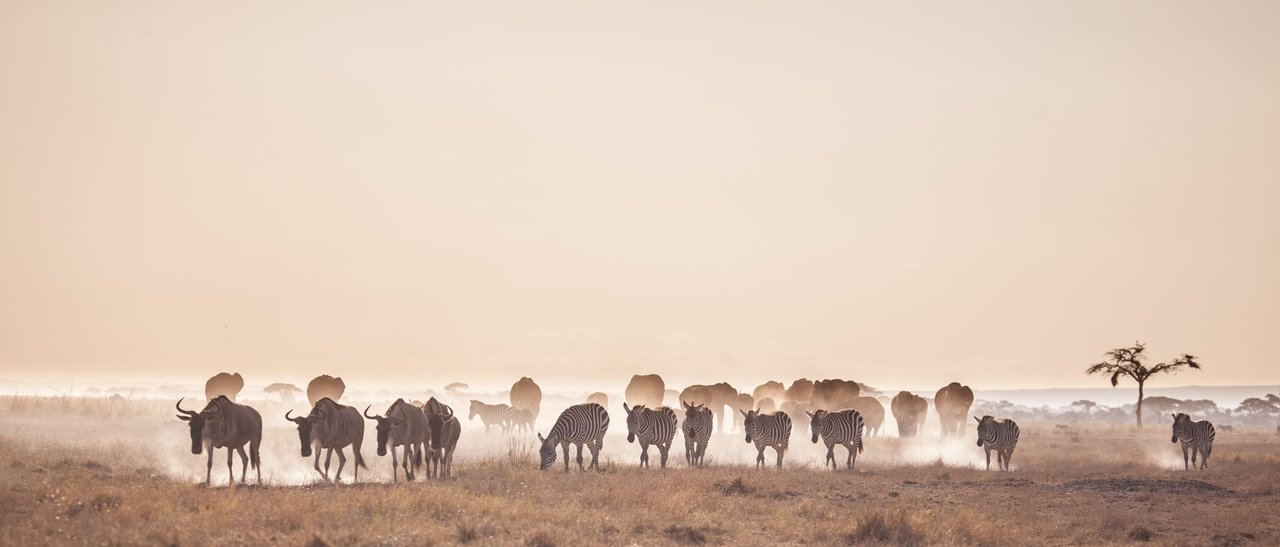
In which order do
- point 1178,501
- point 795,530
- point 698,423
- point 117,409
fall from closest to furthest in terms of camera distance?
point 795,530
point 1178,501
point 698,423
point 117,409

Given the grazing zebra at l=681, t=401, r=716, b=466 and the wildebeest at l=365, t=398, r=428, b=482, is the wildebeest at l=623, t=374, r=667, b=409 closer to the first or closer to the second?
the grazing zebra at l=681, t=401, r=716, b=466

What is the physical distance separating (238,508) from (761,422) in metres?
19.9

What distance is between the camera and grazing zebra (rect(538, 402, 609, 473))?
30172 millimetres

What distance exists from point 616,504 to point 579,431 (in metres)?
9.07

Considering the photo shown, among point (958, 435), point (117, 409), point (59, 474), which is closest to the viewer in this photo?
point (59, 474)

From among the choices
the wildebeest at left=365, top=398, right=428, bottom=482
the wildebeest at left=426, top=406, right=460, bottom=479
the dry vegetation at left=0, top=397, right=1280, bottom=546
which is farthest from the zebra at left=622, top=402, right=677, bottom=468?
the wildebeest at left=365, top=398, right=428, bottom=482

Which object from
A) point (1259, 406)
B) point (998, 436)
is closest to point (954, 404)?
point (998, 436)

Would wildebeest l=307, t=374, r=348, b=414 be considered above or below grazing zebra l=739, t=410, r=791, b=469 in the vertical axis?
above

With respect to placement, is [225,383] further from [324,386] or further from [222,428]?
[222,428]

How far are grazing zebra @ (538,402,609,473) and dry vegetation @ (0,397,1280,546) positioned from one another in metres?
0.99

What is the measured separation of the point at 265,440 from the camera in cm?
3884

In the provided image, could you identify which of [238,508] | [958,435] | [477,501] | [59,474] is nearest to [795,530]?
[477,501]

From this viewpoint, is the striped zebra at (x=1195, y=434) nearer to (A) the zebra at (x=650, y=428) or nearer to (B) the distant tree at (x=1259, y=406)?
(A) the zebra at (x=650, y=428)

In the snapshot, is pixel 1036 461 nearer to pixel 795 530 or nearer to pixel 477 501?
pixel 795 530
